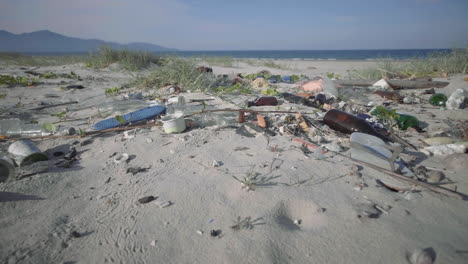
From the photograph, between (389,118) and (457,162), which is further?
(389,118)

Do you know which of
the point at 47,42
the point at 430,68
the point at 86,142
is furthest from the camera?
the point at 47,42

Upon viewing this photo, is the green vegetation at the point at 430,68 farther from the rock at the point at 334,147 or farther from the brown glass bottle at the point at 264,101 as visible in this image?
the rock at the point at 334,147

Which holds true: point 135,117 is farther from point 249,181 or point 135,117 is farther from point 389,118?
point 389,118

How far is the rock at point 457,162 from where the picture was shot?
5.18ft

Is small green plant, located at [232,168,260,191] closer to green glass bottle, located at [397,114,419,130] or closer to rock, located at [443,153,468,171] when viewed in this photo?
rock, located at [443,153,468,171]

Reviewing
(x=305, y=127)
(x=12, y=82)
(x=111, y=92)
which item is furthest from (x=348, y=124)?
(x=12, y=82)

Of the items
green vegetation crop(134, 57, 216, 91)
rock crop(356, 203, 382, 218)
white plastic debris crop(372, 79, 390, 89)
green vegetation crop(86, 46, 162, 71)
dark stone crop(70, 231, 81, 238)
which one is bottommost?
dark stone crop(70, 231, 81, 238)

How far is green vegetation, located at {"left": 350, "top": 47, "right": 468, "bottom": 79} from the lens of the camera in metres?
5.19

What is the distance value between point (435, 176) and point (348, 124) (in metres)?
0.77

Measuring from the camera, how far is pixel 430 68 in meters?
5.68

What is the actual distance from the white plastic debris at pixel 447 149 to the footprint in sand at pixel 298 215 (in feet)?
4.58

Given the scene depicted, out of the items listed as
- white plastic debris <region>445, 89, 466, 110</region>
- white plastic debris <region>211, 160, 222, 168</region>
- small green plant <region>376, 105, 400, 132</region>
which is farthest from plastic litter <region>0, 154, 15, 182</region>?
white plastic debris <region>445, 89, 466, 110</region>

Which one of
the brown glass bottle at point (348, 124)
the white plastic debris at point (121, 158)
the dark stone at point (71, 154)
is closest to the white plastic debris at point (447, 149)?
the brown glass bottle at point (348, 124)

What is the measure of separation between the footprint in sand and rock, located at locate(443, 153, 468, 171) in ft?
4.07
